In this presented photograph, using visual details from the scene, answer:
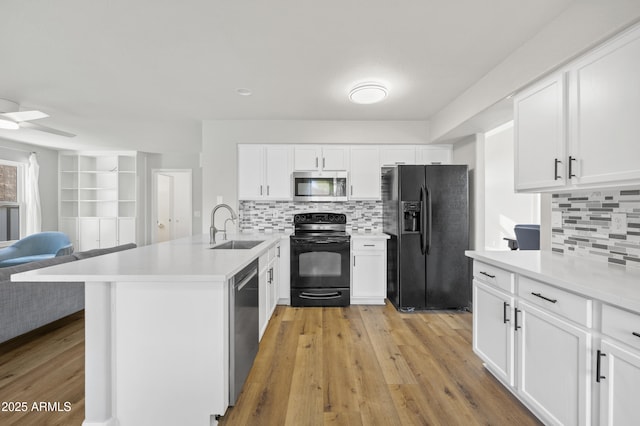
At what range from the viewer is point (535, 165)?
2047mm

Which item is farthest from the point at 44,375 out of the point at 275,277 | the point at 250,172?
the point at 250,172

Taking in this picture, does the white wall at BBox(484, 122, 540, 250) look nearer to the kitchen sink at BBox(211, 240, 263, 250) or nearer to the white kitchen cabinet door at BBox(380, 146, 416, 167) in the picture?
the white kitchen cabinet door at BBox(380, 146, 416, 167)

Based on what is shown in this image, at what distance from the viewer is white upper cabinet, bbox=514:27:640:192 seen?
142 centimetres

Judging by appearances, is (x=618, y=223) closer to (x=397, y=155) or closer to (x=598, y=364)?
(x=598, y=364)

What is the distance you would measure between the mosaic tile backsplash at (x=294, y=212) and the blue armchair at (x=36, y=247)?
2.83 m

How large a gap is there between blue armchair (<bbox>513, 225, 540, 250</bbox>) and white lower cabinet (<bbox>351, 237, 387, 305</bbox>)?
1.65 m

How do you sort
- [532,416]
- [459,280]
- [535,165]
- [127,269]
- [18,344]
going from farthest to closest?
[459,280] < [18,344] < [535,165] < [532,416] < [127,269]

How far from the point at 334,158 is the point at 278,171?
32.0 inches

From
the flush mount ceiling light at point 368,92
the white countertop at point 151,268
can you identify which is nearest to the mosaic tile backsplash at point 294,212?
the flush mount ceiling light at point 368,92

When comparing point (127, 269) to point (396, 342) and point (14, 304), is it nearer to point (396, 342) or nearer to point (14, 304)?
point (14, 304)

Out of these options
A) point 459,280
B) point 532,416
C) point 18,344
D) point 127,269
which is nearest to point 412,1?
point 127,269

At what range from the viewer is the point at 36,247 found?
4844mm

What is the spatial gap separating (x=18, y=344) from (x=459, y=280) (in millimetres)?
4543

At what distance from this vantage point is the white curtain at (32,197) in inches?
223
